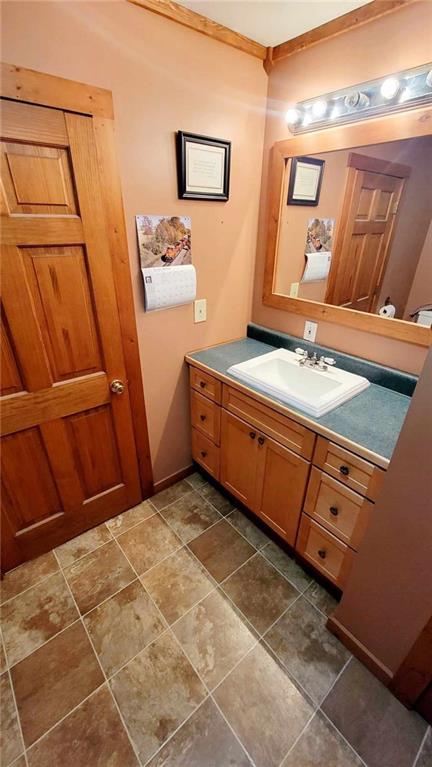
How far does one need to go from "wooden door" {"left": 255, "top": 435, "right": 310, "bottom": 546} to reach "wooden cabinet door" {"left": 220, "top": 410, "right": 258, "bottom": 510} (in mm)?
48

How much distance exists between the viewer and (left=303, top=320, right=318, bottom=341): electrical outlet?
1737mm

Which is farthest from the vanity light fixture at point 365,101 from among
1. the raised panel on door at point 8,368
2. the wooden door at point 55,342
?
the raised panel on door at point 8,368

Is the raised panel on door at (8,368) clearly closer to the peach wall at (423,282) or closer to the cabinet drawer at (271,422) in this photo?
the cabinet drawer at (271,422)

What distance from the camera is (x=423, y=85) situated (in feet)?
3.64

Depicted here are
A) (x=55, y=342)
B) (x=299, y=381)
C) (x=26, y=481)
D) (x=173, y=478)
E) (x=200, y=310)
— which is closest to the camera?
(x=55, y=342)

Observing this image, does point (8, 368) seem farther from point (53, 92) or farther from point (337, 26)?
point (337, 26)

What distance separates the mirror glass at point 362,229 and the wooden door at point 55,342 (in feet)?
3.32

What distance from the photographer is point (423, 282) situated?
1.35m

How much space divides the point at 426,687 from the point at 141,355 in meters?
1.71

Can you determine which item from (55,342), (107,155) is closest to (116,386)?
(55,342)

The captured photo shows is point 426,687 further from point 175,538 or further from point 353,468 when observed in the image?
point 175,538

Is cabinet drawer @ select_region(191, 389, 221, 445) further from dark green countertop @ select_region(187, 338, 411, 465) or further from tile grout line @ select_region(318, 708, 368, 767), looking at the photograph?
tile grout line @ select_region(318, 708, 368, 767)

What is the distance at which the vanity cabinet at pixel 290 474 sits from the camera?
1188 millimetres

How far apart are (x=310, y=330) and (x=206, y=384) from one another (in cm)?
65
